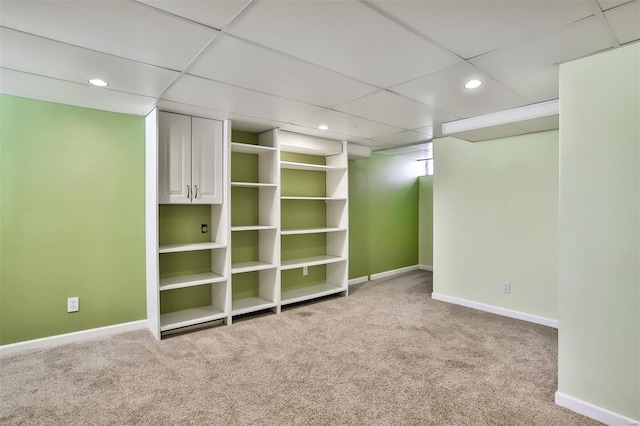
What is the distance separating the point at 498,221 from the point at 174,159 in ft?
12.8

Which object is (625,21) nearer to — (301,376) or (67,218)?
(301,376)

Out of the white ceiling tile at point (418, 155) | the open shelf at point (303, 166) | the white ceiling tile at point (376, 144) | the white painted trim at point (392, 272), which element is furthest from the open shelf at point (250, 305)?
the white ceiling tile at point (418, 155)

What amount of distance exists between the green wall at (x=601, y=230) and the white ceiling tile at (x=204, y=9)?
6.94 feet

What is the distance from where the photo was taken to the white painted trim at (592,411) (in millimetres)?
1907

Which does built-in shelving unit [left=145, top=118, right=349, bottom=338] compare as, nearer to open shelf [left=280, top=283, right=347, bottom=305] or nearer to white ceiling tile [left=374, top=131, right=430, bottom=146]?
open shelf [left=280, top=283, right=347, bottom=305]

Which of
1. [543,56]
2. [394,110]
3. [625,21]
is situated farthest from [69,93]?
[625,21]

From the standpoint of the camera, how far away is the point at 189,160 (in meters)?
3.41

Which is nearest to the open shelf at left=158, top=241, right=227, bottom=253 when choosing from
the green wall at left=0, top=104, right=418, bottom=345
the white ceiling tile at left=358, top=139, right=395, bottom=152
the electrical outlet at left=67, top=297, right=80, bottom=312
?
the green wall at left=0, top=104, right=418, bottom=345

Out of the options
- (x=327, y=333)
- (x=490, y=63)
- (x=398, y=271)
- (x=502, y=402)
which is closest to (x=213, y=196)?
(x=327, y=333)

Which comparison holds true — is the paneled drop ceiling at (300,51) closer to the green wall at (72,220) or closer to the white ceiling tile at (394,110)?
the white ceiling tile at (394,110)

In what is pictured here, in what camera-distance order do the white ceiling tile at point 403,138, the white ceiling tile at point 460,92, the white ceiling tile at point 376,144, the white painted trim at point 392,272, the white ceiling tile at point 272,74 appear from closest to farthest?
the white ceiling tile at point 272,74
the white ceiling tile at point 460,92
the white ceiling tile at point 403,138
the white ceiling tile at point 376,144
the white painted trim at point 392,272

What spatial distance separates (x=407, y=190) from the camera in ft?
21.4

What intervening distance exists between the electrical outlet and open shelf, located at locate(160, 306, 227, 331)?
777 mm

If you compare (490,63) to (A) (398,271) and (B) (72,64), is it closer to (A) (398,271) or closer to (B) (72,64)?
(B) (72,64)
